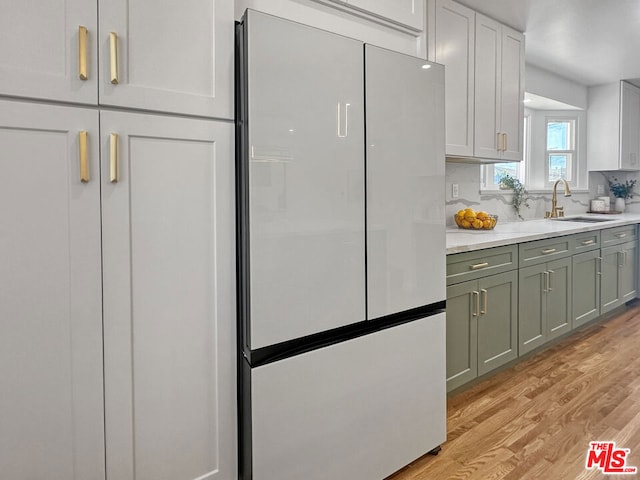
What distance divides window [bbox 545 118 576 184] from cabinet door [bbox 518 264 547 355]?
2.25 m

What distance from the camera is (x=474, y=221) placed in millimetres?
3072

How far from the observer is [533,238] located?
283cm

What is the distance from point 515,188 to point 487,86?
1.44 meters

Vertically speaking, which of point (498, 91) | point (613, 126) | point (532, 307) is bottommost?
point (532, 307)

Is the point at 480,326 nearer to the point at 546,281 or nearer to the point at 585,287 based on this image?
the point at 546,281

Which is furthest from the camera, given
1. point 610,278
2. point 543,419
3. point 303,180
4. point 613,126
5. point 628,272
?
point 613,126

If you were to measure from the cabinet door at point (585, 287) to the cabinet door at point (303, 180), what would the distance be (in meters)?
2.57

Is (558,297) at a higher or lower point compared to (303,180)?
lower

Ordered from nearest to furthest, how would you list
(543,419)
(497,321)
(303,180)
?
(303,180) → (543,419) → (497,321)

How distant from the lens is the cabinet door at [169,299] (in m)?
1.21

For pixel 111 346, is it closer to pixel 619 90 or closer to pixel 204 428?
pixel 204 428

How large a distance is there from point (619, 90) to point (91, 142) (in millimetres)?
5312

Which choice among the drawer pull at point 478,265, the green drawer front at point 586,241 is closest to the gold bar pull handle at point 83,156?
the drawer pull at point 478,265

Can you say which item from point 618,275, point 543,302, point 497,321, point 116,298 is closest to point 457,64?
point 497,321
